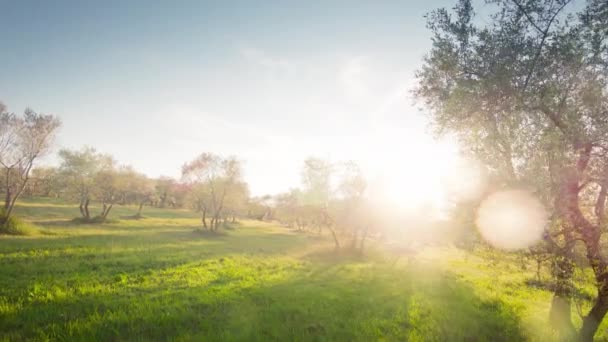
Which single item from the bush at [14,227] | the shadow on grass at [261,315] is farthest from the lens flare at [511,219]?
the bush at [14,227]

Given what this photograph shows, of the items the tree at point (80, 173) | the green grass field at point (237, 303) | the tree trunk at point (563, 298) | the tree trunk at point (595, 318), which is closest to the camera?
the green grass field at point (237, 303)

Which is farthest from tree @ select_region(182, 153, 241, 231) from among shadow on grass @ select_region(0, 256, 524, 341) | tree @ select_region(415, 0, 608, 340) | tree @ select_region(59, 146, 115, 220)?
tree @ select_region(415, 0, 608, 340)

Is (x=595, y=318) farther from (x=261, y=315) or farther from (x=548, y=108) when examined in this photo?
(x=261, y=315)

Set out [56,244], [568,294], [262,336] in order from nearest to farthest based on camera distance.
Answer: [262,336], [568,294], [56,244]

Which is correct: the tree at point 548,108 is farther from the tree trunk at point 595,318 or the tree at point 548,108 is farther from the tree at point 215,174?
the tree at point 215,174

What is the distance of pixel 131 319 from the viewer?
32.5 feet

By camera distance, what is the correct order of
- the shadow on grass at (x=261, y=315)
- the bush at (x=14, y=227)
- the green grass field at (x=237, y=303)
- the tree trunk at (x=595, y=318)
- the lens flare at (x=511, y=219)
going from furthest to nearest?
the bush at (x=14, y=227), the tree trunk at (x=595, y=318), the lens flare at (x=511, y=219), the green grass field at (x=237, y=303), the shadow on grass at (x=261, y=315)

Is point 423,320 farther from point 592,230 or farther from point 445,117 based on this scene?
point 445,117

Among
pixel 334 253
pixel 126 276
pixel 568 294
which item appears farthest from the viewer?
pixel 334 253

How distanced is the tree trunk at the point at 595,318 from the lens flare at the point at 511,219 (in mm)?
3524

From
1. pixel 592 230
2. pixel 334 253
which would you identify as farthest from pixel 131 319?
pixel 334 253

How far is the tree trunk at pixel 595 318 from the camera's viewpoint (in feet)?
35.9

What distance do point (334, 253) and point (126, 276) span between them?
26.7m

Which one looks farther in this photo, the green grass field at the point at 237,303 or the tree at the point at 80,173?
the tree at the point at 80,173
